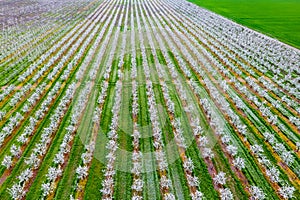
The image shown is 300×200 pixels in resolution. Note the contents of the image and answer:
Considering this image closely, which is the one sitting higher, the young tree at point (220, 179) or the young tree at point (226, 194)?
the young tree at point (220, 179)

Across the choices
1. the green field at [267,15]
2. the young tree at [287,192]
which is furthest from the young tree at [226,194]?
the green field at [267,15]

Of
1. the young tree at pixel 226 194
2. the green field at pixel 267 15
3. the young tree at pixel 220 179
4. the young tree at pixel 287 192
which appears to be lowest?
the young tree at pixel 287 192

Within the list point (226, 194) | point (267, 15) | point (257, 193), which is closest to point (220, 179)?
point (226, 194)

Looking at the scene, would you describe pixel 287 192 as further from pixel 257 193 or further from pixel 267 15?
pixel 267 15

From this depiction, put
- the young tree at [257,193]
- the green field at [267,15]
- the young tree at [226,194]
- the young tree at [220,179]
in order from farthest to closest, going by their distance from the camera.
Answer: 1. the green field at [267,15]
2. the young tree at [220,179]
3. the young tree at [257,193]
4. the young tree at [226,194]

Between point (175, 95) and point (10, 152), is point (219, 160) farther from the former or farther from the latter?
point (10, 152)

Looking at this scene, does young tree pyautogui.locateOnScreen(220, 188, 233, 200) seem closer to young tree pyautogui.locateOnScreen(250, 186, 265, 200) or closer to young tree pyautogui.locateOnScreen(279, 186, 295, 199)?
young tree pyautogui.locateOnScreen(250, 186, 265, 200)

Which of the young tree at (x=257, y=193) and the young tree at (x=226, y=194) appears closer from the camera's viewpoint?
the young tree at (x=226, y=194)

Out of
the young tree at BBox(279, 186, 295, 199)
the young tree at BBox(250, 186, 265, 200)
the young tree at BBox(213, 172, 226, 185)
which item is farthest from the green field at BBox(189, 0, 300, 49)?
the young tree at BBox(213, 172, 226, 185)

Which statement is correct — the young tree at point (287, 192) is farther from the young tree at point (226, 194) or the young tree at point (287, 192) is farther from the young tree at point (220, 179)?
the young tree at point (220, 179)

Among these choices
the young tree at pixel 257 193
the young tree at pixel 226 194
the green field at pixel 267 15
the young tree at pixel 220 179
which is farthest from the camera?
the green field at pixel 267 15
